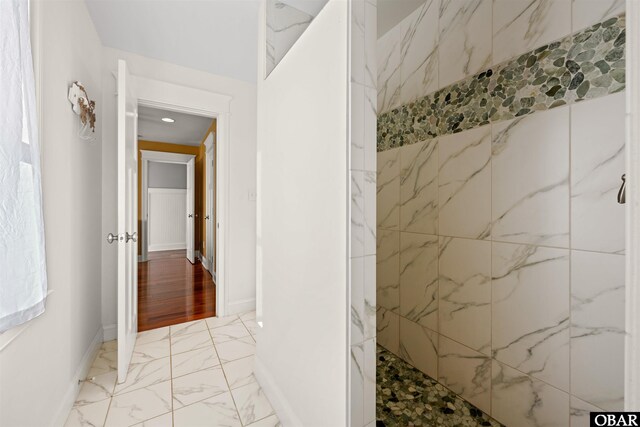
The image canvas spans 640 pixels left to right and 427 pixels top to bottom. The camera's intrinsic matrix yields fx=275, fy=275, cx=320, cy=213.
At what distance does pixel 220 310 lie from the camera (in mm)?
2727

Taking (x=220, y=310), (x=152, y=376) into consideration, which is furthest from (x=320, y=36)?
(x=220, y=310)

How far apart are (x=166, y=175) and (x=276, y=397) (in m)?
6.57

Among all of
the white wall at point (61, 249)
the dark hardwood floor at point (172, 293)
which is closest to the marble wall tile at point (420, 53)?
the white wall at point (61, 249)

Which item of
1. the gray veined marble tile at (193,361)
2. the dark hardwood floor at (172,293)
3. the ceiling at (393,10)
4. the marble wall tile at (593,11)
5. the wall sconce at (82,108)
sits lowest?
the gray veined marble tile at (193,361)

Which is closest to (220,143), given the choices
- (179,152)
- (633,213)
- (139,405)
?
(139,405)

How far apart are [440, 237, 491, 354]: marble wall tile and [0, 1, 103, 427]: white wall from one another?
1993 millimetres

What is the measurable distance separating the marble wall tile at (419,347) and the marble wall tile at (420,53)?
1601mm

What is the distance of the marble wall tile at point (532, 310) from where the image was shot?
120 cm

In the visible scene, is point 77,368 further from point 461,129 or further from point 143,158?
point 143,158

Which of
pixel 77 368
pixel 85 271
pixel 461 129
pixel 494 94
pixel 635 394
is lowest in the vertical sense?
pixel 77 368

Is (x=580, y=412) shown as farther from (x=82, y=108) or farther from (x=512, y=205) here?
(x=82, y=108)

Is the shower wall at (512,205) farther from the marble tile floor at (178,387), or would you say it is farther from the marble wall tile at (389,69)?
the marble tile floor at (178,387)

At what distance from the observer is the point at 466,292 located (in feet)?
5.24

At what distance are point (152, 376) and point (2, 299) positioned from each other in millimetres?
1201
